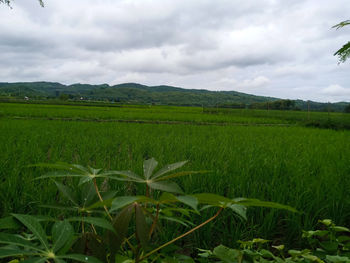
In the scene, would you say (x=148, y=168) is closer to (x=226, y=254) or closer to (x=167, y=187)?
(x=167, y=187)

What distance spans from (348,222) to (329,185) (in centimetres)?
38

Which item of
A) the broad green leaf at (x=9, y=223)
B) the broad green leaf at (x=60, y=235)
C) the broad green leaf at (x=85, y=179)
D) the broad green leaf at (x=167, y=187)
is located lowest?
A: the broad green leaf at (x=60, y=235)

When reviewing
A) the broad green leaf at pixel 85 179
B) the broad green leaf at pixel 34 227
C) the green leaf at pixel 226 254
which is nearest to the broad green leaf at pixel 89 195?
the broad green leaf at pixel 85 179

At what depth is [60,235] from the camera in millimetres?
472

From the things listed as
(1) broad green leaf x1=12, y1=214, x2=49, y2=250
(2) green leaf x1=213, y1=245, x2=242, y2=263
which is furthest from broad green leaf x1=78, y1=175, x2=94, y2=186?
(2) green leaf x1=213, y1=245, x2=242, y2=263

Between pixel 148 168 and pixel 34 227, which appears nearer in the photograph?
pixel 34 227

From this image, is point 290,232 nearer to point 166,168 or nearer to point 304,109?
point 166,168

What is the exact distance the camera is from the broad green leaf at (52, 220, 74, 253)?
1.49ft

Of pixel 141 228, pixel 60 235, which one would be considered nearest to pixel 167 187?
pixel 141 228

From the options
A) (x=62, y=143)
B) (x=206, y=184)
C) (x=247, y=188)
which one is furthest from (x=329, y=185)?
(x=62, y=143)

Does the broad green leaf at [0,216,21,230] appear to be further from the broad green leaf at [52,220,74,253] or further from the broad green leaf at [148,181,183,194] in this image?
the broad green leaf at [148,181,183,194]

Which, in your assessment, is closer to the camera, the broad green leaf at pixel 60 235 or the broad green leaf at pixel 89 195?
the broad green leaf at pixel 60 235

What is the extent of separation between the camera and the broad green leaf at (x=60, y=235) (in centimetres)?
45

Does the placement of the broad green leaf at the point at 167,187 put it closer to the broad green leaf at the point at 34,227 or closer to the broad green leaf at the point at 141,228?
the broad green leaf at the point at 141,228
